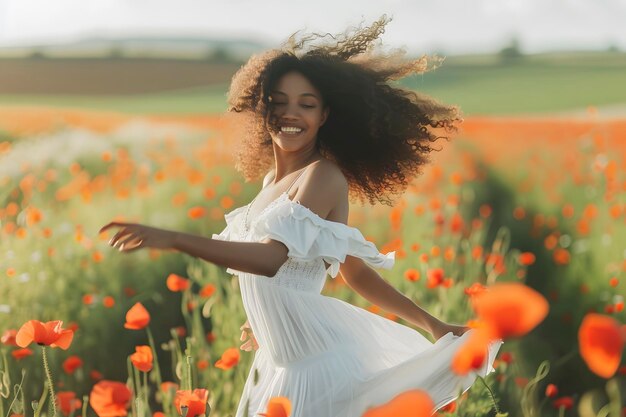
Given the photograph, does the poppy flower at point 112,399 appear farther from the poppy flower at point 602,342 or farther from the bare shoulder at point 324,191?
the poppy flower at point 602,342

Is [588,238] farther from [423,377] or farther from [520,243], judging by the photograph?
[423,377]

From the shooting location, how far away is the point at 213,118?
36.6 feet

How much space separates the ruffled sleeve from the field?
331mm

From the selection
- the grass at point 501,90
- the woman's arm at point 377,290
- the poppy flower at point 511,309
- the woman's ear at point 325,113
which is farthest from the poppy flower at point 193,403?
the grass at point 501,90

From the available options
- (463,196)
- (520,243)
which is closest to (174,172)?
(463,196)

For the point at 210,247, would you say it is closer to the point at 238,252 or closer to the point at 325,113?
the point at 238,252

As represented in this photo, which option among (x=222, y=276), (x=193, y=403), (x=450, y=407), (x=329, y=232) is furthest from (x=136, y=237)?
(x=222, y=276)

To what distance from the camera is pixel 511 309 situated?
3.33 ft

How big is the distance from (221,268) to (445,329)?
7.47 feet

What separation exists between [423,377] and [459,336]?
0.15 meters

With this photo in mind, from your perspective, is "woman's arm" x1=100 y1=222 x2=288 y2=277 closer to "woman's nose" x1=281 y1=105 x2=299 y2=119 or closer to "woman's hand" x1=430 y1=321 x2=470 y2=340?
"woman's nose" x1=281 y1=105 x2=299 y2=119

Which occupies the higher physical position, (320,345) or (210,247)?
(210,247)

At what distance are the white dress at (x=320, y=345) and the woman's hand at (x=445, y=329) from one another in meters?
0.06

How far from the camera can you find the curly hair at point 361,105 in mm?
2281
